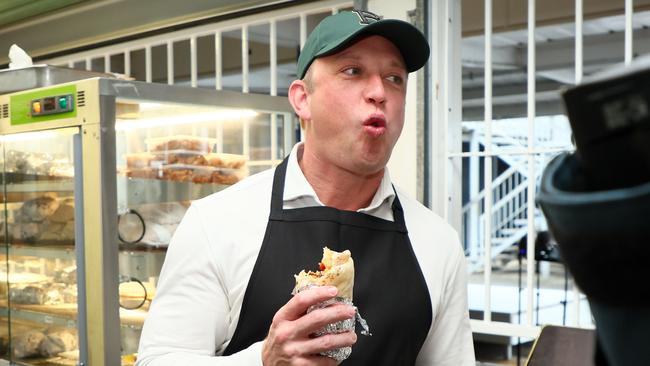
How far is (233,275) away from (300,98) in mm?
479

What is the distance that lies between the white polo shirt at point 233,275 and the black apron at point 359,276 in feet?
0.08

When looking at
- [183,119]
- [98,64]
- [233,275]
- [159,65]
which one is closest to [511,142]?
[159,65]

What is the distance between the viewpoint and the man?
155 centimetres

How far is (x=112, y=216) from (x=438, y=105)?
5.54 ft

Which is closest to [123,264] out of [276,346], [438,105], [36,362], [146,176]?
[146,176]

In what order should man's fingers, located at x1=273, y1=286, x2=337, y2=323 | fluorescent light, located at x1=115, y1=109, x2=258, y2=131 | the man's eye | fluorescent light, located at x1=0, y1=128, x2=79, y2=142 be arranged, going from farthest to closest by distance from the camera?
fluorescent light, located at x1=115, y1=109, x2=258, y2=131 < fluorescent light, located at x1=0, y1=128, x2=79, y2=142 < the man's eye < man's fingers, located at x1=273, y1=286, x2=337, y2=323

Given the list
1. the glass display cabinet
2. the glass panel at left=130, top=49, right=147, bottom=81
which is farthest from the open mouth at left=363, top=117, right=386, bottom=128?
the glass panel at left=130, top=49, right=147, bottom=81

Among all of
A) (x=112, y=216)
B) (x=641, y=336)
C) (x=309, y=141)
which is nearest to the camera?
(x=641, y=336)

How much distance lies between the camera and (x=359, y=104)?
1.56 metres

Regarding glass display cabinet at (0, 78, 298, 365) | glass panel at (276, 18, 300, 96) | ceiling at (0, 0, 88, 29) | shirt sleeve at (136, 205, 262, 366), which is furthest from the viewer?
glass panel at (276, 18, 300, 96)

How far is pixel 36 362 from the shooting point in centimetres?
361

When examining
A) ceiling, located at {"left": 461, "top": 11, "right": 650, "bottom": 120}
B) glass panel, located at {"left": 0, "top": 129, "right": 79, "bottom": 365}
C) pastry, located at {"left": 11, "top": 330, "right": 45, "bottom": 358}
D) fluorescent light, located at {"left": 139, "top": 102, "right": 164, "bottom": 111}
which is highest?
ceiling, located at {"left": 461, "top": 11, "right": 650, "bottom": 120}

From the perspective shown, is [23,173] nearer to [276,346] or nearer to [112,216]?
[112,216]

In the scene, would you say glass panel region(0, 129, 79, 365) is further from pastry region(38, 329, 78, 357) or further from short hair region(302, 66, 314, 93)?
short hair region(302, 66, 314, 93)
